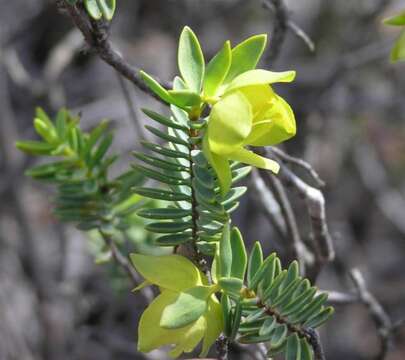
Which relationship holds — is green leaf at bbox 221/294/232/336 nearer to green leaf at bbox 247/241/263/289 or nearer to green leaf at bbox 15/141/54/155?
green leaf at bbox 247/241/263/289

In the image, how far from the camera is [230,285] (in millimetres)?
771

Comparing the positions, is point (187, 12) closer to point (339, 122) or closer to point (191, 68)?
point (339, 122)

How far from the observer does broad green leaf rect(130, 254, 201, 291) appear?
0.78m

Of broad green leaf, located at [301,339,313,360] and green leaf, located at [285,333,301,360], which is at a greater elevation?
green leaf, located at [285,333,301,360]

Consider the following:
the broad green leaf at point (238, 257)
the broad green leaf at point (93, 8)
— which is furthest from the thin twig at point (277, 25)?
the broad green leaf at point (238, 257)

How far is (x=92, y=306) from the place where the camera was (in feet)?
6.70

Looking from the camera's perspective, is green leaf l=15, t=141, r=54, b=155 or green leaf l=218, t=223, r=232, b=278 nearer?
green leaf l=218, t=223, r=232, b=278

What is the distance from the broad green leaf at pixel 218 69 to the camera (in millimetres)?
768

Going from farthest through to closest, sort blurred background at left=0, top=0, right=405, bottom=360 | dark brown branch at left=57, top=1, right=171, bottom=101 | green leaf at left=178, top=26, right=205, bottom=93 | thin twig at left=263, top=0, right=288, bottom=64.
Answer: blurred background at left=0, top=0, right=405, bottom=360 < thin twig at left=263, top=0, right=288, bottom=64 < dark brown branch at left=57, top=1, right=171, bottom=101 < green leaf at left=178, top=26, right=205, bottom=93

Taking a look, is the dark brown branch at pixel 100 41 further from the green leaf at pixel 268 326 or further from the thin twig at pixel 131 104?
the thin twig at pixel 131 104

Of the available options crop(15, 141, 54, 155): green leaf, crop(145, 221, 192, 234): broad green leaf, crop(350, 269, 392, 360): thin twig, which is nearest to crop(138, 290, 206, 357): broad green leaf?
crop(145, 221, 192, 234): broad green leaf

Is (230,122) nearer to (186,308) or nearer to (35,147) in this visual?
(186,308)

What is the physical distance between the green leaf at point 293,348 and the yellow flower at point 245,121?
0.64 ft

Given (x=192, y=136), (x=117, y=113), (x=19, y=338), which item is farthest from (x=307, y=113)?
(x=192, y=136)
